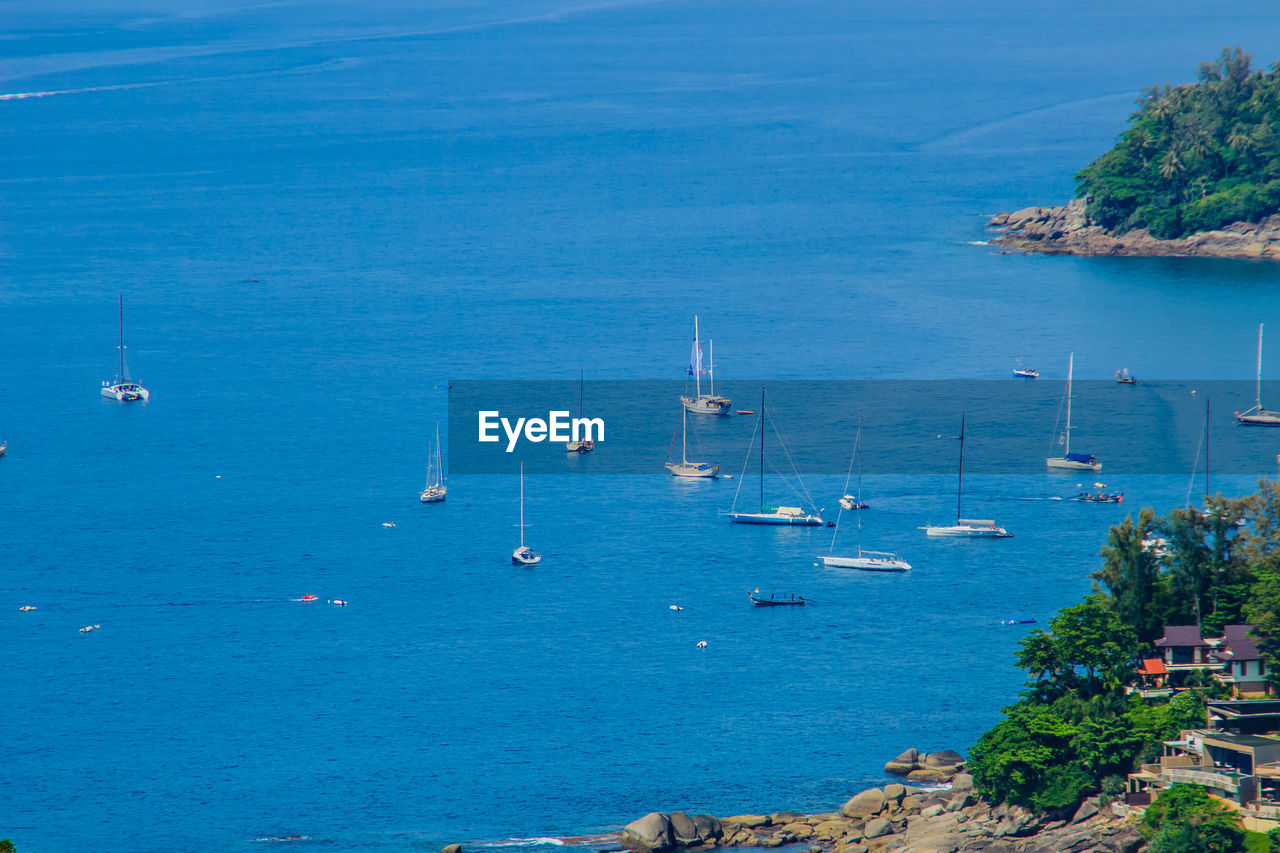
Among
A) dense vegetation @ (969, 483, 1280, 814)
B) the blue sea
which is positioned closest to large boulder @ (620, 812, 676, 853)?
the blue sea

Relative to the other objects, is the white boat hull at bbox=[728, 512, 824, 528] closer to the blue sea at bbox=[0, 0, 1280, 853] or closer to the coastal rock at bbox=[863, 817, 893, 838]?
the blue sea at bbox=[0, 0, 1280, 853]

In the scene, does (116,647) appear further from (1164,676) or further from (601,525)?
(1164,676)

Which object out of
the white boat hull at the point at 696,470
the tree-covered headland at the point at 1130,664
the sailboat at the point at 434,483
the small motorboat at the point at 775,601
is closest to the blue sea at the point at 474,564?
the small motorboat at the point at 775,601

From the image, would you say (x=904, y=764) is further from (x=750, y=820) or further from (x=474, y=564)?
(x=474, y=564)

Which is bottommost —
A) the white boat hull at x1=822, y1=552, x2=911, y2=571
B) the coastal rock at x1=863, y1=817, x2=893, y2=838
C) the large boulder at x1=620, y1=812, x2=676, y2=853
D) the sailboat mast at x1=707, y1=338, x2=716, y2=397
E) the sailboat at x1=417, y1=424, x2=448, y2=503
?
the large boulder at x1=620, y1=812, x2=676, y2=853

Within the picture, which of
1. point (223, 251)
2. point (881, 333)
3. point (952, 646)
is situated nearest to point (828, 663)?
point (952, 646)

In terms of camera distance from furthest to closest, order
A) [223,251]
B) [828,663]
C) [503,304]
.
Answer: [223,251] → [503,304] → [828,663]
